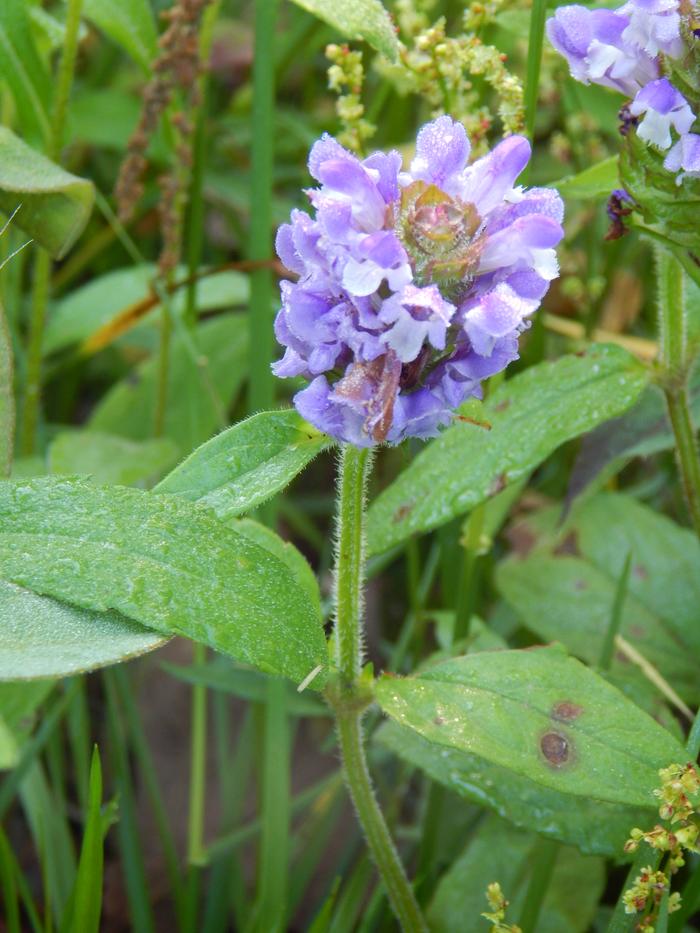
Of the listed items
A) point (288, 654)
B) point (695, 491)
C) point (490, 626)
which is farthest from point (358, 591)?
point (490, 626)

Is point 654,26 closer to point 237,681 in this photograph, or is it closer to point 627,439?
point 627,439

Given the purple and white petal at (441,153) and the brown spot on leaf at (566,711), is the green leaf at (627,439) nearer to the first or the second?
the brown spot on leaf at (566,711)

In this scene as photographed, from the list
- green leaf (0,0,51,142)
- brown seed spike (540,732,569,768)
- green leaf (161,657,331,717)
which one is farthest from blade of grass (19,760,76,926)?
green leaf (0,0,51,142)

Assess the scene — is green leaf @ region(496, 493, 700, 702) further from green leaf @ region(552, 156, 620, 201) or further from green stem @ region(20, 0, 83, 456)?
green stem @ region(20, 0, 83, 456)

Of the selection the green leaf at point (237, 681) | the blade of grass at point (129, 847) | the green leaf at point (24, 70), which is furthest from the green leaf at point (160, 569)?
the green leaf at point (24, 70)

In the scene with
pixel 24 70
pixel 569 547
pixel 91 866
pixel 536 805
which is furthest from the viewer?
pixel 569 547

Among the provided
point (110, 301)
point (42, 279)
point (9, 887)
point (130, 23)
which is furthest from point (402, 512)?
point (110, 301)
